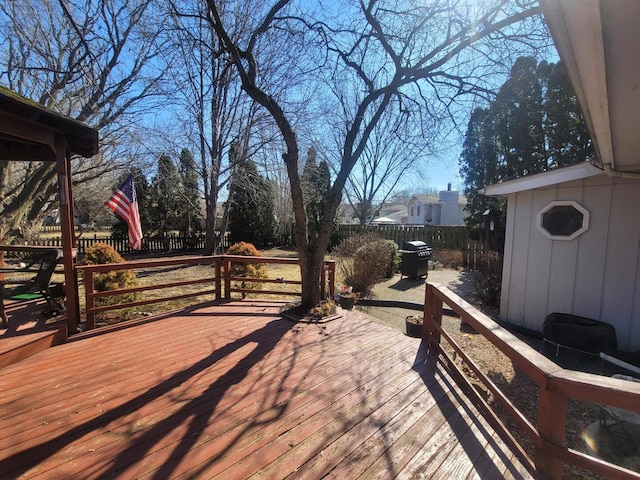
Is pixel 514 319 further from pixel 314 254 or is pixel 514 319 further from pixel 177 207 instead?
pixel 177 207

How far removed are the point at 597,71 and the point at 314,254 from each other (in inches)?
135

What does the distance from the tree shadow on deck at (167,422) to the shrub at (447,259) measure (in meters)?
9.46

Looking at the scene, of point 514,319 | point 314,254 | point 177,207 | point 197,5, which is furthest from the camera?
Answer: point 177,207

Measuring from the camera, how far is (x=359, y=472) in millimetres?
1739

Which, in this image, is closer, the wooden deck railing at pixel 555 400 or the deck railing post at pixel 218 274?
the wooden deck railing at pixel 555 400

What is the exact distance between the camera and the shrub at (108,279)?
16.5 ft

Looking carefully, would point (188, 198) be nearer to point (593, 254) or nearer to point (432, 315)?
point (432, 315)

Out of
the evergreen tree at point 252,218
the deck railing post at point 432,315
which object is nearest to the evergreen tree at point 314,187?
the evergreen tree at point 252,218

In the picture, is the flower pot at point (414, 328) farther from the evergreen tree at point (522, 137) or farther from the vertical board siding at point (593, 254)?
the evergreen tree at point (522, 137)

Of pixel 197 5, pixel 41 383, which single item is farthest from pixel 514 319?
pixel 197 5

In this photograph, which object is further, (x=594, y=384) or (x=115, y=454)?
(x=115, y=454)

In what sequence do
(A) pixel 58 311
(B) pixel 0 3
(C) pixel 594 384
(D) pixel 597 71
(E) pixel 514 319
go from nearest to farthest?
(C) pixel 594 384 < (D) pixel 597 71 < (A) pixel 58 311 < (E) pixel 514 319 < (B) pixel 0 3

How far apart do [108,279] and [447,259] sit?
420 inches

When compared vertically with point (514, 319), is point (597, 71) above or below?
above
